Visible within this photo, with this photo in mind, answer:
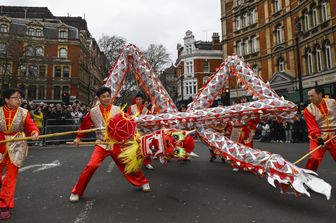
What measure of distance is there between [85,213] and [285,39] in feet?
83.2

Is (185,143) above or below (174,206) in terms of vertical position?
above

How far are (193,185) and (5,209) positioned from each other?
305 centimetres

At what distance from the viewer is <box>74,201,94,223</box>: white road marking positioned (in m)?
3.23

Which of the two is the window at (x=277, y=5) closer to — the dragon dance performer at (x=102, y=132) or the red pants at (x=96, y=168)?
the dragon dance performer at (x=102, y=132)

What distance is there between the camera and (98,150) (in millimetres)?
4133

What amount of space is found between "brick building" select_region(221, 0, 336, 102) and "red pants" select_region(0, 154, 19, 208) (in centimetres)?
1506

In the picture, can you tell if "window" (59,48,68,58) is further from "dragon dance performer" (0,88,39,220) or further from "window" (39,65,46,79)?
"dragon dance performer" (0,88,39,220)

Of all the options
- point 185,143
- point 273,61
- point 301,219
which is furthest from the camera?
point 273,61

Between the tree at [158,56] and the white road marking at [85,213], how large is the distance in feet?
116

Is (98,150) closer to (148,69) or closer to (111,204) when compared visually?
(111,204)

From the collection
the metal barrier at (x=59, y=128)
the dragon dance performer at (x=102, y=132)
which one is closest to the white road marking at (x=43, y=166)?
the dragon dance performer at (x=102, y=132)

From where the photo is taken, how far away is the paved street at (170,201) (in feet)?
10.9

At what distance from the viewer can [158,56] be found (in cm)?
3909

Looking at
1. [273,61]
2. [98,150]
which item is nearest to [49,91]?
[273,61]
